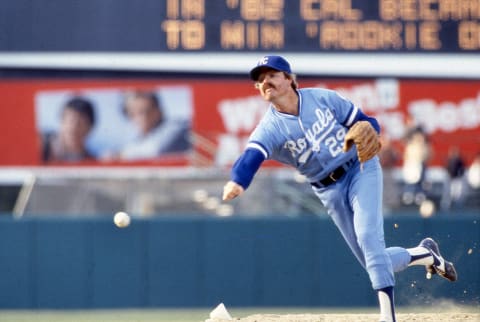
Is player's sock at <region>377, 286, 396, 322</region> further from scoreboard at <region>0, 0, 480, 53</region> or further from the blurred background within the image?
scoreboard at <region>0, 0, 480, 53</region>

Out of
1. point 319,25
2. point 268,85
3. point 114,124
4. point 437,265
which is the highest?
point 319,25

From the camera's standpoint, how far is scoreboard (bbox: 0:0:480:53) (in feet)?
46.2

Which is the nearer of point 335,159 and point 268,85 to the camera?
point 268,85

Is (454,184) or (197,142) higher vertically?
(197,142)

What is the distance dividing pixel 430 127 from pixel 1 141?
5.56 m

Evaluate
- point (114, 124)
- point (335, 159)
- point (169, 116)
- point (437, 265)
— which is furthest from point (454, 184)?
point (335, 159)

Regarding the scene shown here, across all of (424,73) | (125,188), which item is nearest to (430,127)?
(424,73)

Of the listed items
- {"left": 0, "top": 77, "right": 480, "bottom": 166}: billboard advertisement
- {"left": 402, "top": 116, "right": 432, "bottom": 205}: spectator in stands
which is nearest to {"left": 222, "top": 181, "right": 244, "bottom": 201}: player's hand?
{"left": 402, "top": 116, "right": 432, "bottom": 205}: spectator in stands

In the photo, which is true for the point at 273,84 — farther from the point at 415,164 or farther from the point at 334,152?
the point at 415,164

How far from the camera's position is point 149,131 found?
15023 millimetres

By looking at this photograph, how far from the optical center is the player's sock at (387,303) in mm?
6230

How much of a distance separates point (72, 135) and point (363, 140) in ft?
30.4

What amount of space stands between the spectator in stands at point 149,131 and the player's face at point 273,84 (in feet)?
28.4

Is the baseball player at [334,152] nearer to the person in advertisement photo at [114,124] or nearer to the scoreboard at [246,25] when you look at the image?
the scoreboard at [246,25]
